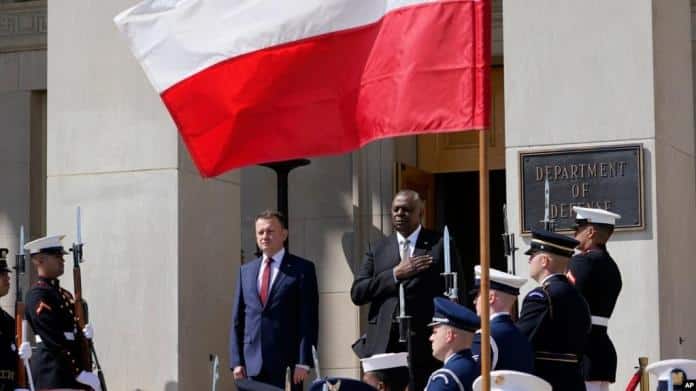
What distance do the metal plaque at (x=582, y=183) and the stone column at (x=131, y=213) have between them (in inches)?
103

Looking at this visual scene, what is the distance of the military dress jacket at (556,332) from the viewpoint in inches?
383

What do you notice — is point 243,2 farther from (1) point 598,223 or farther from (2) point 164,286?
(2) point 164,286

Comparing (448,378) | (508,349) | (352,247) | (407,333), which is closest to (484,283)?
(448,378)

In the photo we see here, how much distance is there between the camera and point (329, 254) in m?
15.9

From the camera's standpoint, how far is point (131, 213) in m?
12.9

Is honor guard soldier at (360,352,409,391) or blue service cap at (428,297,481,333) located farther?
honor guard soldier at (360,352,409,391)

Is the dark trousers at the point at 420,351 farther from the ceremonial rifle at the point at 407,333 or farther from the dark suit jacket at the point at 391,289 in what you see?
the ceremonial rifle at the point at 407,333

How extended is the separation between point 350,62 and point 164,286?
4377 millimetres

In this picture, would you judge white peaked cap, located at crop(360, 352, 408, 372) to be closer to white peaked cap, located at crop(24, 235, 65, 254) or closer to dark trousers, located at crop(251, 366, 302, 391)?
dark trousers, located at crop(251, 366, 302, 391)

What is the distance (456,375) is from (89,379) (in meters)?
4.68

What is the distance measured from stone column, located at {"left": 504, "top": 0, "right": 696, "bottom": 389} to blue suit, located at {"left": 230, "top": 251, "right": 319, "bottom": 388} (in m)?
1.67

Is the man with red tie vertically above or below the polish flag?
below

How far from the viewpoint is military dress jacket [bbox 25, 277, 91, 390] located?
1215 cm

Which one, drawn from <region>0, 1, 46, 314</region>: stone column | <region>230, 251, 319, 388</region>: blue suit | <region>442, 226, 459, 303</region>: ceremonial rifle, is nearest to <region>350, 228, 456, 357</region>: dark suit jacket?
<region>230, 251, 319, 388</region>: blue suit
